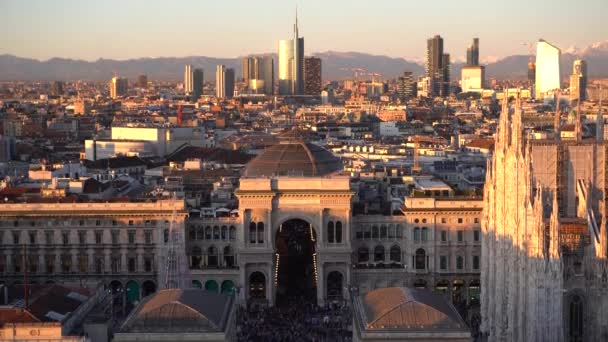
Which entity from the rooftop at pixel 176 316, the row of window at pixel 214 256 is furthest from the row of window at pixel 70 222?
the rooftop at pixel 176 316

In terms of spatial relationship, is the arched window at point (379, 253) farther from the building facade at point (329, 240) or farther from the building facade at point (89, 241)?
the building facade at point (89, 241)

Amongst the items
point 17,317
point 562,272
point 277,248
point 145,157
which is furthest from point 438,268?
point 145,157

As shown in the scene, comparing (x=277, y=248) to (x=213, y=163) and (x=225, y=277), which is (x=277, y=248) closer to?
(x=225, y=277)

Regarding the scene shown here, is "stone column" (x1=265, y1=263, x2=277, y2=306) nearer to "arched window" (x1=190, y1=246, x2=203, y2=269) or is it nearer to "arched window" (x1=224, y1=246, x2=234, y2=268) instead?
"arched window" (x1=224, y1=246, x2=234, y2=268)

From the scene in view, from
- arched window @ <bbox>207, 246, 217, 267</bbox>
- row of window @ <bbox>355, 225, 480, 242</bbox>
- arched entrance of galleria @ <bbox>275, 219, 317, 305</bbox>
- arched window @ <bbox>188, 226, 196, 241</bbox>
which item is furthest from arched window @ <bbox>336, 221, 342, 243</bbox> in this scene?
arched window @ <bbox>188, 226, 196, 241</bbox>

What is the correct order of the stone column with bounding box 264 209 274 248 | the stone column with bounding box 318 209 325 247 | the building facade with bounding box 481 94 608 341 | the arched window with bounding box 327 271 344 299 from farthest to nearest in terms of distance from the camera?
the arched window with bounding box 327 271 344 299
the stone column with bounding box 318 209 325 247
the stone column with bounding box 264 209 274 248
the building facade with bounding box 481 94 608 341

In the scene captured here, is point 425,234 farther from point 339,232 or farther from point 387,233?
point 339,232
